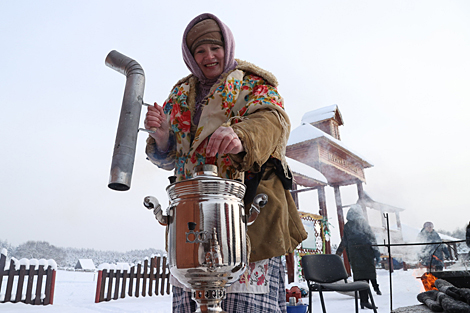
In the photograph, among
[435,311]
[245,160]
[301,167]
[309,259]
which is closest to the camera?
[245,160]

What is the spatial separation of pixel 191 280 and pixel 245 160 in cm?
33

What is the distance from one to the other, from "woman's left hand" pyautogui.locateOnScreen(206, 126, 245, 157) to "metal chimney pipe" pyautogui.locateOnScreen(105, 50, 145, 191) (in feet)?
0.89

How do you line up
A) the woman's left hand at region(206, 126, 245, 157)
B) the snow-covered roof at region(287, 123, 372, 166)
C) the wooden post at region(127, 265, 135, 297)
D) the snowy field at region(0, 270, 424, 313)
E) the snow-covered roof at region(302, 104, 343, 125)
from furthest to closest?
the snow-covered roof at region(302, 104, 343, 125) < the snow-covered roof at region(287, 123, 372, 166) < the wooden post at region(127, 265, 135, 297) < the snowy field at region(0, 270, 424, 313) < the woman's left hand at region(206, 126, 245, 157)

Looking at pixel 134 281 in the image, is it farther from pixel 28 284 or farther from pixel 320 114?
pixel 320 114

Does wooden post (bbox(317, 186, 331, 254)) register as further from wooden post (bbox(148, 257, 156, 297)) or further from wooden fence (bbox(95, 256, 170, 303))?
wooden post (bbox(148, 257, 156, 297))

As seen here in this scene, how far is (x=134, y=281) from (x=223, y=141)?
28.1 feet

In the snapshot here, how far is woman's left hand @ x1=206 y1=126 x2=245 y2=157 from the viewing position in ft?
2.51

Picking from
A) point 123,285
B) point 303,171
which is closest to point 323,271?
point 303,171

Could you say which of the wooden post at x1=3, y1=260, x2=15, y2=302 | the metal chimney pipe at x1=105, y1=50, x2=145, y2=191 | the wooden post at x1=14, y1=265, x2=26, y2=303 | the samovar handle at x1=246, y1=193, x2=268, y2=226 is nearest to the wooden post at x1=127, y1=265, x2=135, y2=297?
the wooden post at x1=14, y1=265, x2=26, y2=303

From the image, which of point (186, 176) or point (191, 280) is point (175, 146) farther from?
point (191, 280)

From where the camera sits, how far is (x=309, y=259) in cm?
455

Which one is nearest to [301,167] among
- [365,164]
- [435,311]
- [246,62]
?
[365,164]

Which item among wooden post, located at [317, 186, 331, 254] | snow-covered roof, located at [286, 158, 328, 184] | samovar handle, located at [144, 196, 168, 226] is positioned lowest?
samovar handle, located at [144, 196, 168, 226]

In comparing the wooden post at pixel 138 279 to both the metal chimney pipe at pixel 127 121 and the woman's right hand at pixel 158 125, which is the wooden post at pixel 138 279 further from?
the metal chimney pipe at pixel 127 121
